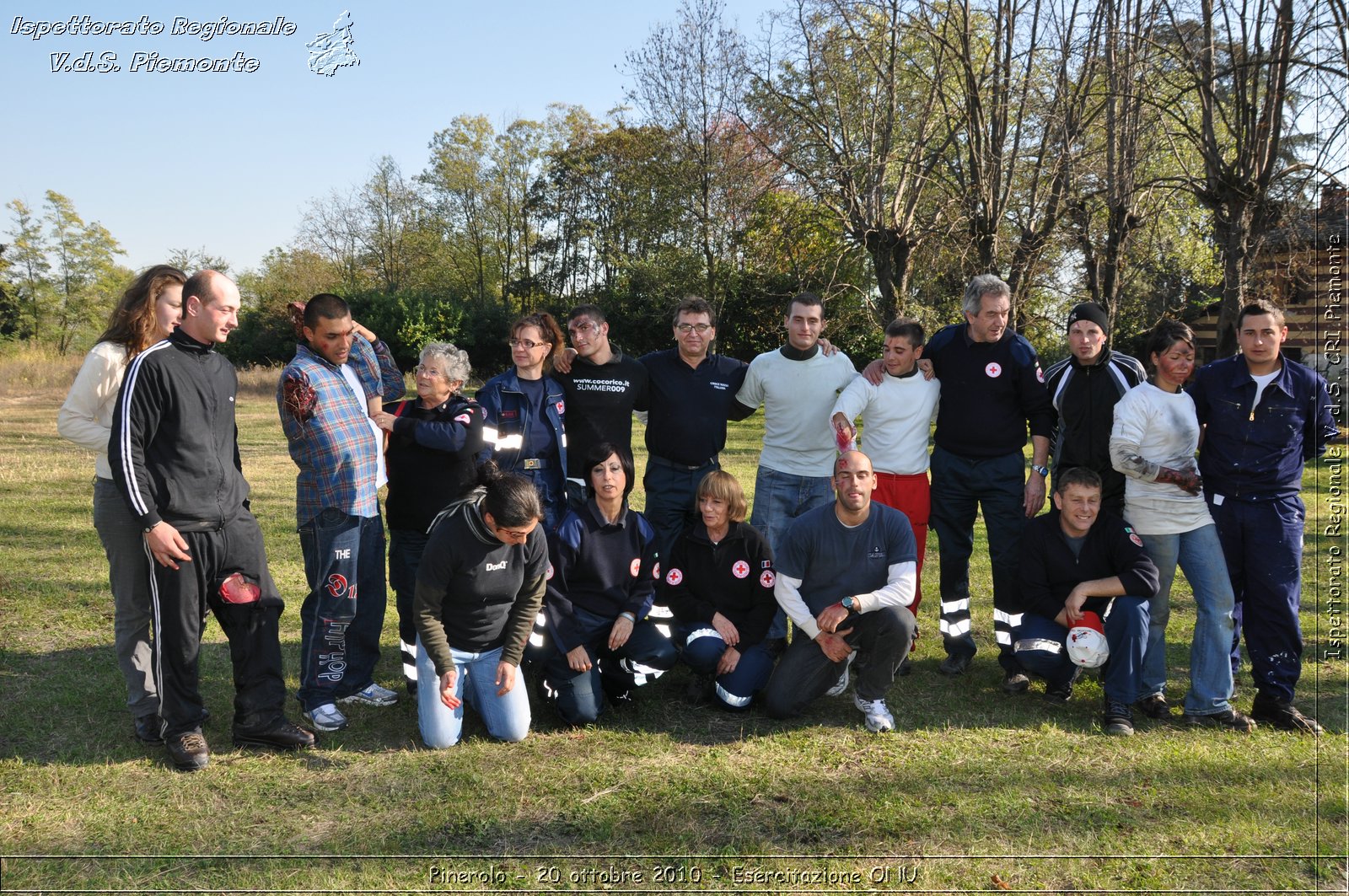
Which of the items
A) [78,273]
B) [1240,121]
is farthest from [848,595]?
[78,273]

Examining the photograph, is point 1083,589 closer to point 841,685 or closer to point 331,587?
point 841,685

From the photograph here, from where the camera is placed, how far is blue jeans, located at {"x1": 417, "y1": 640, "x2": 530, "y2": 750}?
4086mm

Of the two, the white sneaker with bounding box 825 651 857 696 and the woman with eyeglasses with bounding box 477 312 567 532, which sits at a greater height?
the woman with eyeglasses with bounding box 477 312 567 532

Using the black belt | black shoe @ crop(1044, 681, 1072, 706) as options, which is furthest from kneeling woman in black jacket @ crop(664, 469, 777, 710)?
black shoe @ crop(1044, 681, 1072, 706)

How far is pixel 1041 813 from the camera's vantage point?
3.56 m

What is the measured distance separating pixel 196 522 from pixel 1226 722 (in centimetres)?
470

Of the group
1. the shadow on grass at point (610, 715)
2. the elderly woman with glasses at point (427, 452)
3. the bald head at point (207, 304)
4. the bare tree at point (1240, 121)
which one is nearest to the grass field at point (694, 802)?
the shadow on grass at point (610, 715)

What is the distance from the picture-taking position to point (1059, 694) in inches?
185

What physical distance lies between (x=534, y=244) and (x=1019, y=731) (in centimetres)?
3862

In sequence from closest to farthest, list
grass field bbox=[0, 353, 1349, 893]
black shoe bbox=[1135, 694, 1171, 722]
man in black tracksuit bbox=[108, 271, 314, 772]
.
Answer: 1. grass field bbox=[0, 353, 1349, 893]
2. man in black tracksuit bbox=[108, 271, 314, 772]
3. black shoe bbox=[1135, 694, 1171, 722]

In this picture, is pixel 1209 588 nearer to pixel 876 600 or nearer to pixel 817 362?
pixel 876 600

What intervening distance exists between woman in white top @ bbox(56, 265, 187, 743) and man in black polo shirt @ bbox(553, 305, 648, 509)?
1.91 m

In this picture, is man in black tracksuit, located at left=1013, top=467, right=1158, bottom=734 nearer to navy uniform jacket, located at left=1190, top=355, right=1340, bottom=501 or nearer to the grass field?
the grass field

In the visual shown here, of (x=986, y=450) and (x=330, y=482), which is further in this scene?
(x=986, y=450)
